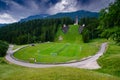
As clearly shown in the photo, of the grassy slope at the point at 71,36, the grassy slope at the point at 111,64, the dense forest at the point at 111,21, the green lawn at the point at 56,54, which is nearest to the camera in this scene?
the dense forest at the point at 111,21

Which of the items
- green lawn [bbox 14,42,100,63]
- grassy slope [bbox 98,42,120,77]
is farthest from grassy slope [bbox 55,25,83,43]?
grassy slope [bbox 98,42,120,77]

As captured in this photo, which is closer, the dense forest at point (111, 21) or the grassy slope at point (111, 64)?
the dense forest at point (111, 21)

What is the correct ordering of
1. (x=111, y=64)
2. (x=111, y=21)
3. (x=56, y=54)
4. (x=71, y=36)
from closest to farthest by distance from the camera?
(x=111, y=21), (x=111, y=64), (x=56, y=54), (x=71, y=36)

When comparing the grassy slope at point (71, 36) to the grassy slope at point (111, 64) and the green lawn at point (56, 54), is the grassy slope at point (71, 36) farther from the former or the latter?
the grassy slope at point (111, 64)

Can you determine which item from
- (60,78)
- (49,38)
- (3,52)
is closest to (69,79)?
(60,78)

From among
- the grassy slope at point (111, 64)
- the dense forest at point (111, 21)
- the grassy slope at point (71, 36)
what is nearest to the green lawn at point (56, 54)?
the grassy slope at point (111, 64)

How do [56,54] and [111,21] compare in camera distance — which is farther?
[56,54]

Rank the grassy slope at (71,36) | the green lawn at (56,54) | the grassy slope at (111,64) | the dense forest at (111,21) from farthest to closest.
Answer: the grassy slope at (71,36) → the green lawn at (56,54) → the grassy slope at (111,64) → the dense forest at (111,21)

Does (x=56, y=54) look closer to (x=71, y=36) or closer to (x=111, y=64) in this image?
(x=111, y=64)

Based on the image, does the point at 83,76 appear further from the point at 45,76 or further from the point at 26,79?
the point at 26,79

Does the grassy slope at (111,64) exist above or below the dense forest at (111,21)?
below

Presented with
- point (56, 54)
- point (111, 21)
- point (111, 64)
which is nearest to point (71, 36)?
point (56, 54)

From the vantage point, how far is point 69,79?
23781mm

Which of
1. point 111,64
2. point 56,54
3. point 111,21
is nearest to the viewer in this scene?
point 111,21
